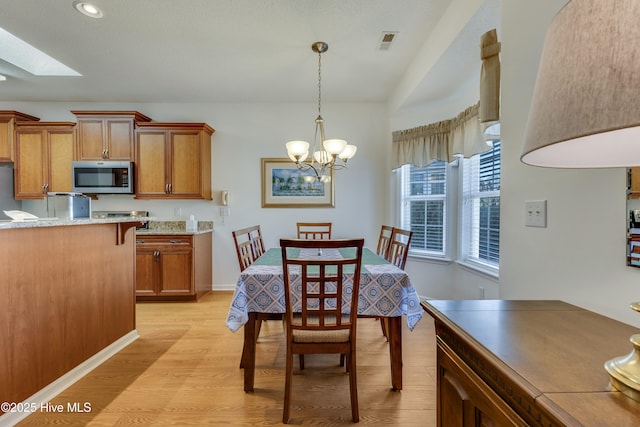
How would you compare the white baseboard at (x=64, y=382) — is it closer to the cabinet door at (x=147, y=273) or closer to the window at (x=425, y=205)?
the cabinet door at (x=147, y=273)

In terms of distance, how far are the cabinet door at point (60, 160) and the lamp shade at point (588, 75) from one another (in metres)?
4.84

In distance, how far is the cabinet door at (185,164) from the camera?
3746 millimetres

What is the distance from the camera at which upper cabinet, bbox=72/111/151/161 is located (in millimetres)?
3693

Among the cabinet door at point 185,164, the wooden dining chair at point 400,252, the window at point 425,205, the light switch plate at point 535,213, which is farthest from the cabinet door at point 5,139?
the light switch plate at point 535,213

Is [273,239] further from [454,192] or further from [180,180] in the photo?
[454,192]

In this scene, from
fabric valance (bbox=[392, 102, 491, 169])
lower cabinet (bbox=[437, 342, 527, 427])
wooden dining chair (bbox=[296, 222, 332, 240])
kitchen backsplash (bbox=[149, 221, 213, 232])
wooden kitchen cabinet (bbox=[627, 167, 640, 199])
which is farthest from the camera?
kitchen backsplash (bbox=[149, 221, 213, 232])

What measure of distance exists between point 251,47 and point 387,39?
1.24 meters

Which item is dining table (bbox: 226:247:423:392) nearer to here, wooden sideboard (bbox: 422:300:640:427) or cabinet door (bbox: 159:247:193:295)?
wooden sideboard (bbox: 422:300:640:427)

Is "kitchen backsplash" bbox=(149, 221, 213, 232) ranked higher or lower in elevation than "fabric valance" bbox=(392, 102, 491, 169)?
lower

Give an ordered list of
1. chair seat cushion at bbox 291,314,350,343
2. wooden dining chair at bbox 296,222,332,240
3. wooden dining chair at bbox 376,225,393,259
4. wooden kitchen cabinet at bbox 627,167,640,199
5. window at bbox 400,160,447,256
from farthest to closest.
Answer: window at bbox 400,160,447,256 < wooden dining chair at bbox 296,222,332,240 < wooden dining chair at bbox 376,225,393,259 < chair seat cushion at bbox 291,314,350,343 < wooden kitchen cabinet at bbox 627,167,640,199

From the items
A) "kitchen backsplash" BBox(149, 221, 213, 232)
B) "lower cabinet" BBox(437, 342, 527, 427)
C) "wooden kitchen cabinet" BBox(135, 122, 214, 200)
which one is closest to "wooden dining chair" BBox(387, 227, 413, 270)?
"lower cabinet" BBox(437, 342, 527, 427)

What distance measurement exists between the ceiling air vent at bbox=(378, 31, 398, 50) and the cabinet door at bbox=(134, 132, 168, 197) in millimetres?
2863

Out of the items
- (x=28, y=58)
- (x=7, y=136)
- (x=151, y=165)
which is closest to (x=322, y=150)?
(x=151, y=165)

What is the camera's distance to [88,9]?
85.3 inches
